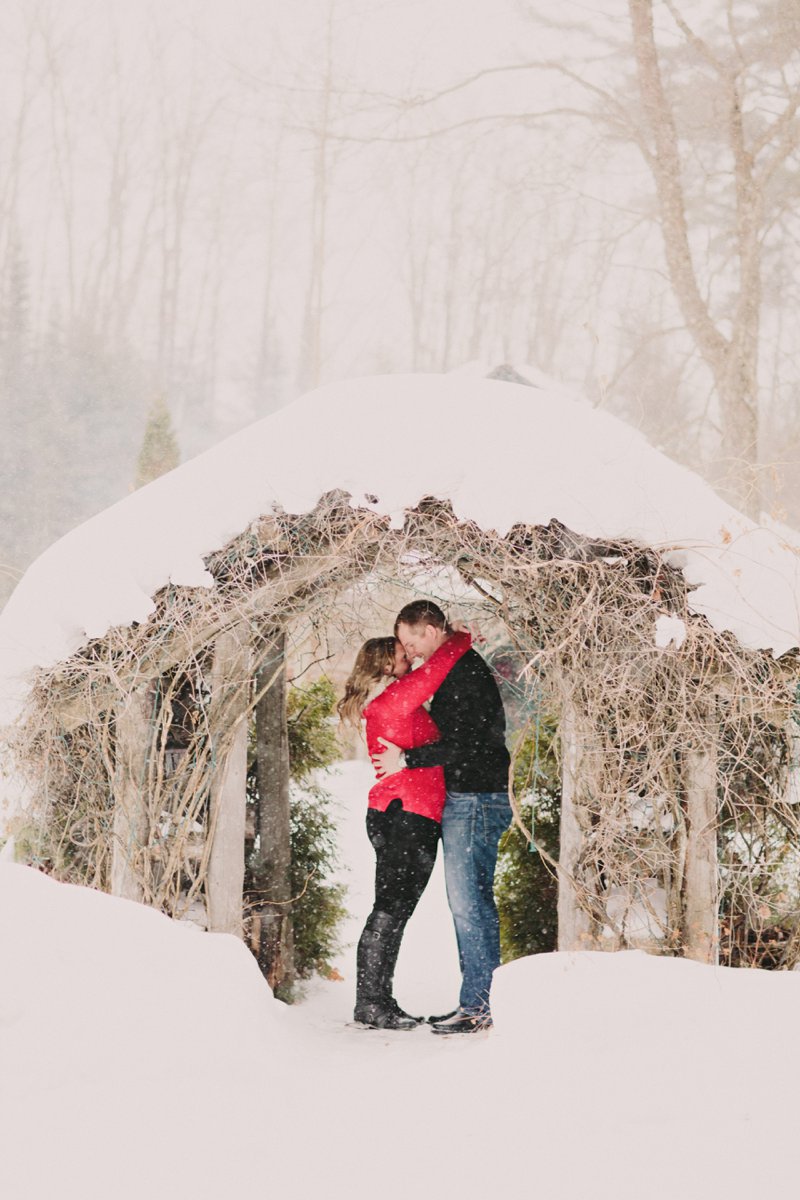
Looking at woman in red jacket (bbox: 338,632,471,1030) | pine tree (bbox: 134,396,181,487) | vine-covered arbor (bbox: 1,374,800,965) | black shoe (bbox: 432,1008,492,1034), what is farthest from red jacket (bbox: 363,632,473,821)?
pine tree (bbox: 134,396,181,487)

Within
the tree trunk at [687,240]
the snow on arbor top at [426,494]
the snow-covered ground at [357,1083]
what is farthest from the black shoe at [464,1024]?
the tree trunk at [687,240]

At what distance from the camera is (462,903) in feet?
16.8

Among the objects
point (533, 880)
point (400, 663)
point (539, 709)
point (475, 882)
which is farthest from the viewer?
point (533, 880)

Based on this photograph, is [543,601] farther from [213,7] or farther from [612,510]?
[213,7]

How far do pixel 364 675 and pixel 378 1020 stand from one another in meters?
1.71

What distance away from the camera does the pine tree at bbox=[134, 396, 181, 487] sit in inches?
770

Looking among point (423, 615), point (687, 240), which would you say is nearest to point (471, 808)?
Answer: point (423, 615)

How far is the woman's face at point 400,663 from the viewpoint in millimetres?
5480

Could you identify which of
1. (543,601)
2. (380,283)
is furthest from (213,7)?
(543,601)

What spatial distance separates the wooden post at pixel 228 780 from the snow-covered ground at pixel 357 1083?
407mm

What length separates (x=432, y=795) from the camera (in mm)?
5340

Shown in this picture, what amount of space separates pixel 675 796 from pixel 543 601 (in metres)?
1.01

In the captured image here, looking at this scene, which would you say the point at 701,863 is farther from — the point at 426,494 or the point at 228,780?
the point at 228,780

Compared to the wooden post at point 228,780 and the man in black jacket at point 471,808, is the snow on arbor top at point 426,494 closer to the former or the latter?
the wooden post at point 228,780
